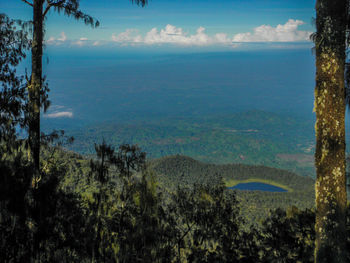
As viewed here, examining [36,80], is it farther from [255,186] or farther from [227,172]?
[227,172]

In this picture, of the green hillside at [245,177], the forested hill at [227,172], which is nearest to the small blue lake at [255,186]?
the green hillside at [245,177]

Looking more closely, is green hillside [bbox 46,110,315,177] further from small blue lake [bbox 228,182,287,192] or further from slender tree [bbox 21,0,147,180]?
slender tree [bbox 21,0,147,180]

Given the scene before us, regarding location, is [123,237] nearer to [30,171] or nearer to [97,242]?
[97,242]

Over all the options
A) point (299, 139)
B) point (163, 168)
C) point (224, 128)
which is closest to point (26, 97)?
point (163, 168)

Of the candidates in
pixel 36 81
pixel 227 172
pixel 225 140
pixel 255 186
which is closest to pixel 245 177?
pixel 227 172

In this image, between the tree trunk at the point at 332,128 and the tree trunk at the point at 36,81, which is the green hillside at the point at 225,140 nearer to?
the tree trunk at the point at 36,81

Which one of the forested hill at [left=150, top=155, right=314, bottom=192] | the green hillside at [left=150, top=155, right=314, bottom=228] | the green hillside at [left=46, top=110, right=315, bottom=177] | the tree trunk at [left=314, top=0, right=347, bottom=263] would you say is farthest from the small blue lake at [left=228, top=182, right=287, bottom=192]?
the tree trunk at [left=314, top=0, right=347, bottom=263]
